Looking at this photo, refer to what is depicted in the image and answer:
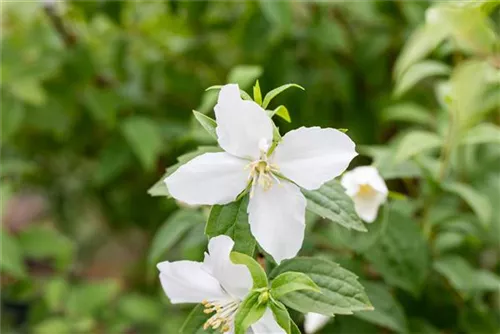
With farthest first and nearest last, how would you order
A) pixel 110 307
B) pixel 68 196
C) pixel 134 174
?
pixel 68 196 < pixel 134 174 < pixel 110 307

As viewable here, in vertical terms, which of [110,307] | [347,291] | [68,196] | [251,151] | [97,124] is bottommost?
[110,307]

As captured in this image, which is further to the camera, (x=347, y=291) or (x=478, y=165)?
(x=478, y=165)

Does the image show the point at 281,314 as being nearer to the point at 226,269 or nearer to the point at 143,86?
the point at 226,269

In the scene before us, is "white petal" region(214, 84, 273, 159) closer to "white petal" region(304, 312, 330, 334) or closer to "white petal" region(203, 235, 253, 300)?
"white petal" region(203, 235, 253, 300)

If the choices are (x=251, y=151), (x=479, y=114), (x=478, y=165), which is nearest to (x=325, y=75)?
(x=478, y=165)

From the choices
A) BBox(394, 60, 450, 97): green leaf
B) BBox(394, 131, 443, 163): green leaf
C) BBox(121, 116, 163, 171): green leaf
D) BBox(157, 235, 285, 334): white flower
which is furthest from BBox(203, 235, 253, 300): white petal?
BBox(121, 116, 163, 171): green leaf

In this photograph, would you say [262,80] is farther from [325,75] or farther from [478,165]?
[478,165]
